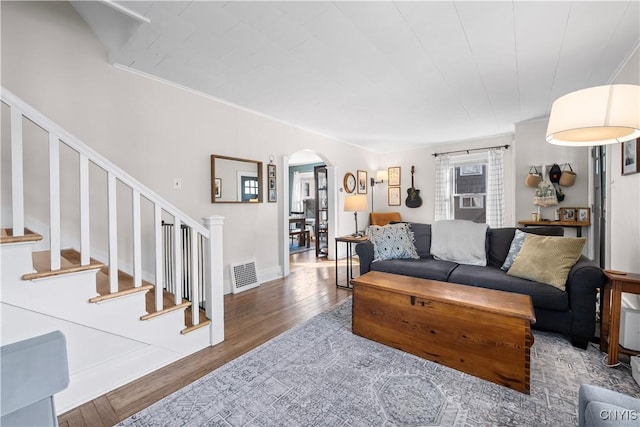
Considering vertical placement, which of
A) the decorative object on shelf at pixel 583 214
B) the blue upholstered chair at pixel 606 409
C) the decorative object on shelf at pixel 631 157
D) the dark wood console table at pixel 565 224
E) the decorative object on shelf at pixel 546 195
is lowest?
the blue upholstered chair at pixel 606 409

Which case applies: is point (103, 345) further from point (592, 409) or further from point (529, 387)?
point (529, 387)

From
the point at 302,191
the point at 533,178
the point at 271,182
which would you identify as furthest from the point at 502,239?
the point at 302,191

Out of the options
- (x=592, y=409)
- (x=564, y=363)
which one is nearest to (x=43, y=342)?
(x=592, y=409)

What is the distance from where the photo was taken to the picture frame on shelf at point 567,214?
3.93 metres

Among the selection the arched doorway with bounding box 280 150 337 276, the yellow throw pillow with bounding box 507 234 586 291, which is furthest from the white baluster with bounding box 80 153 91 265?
the yellow throw pillow with bounding box 507 234 586 291

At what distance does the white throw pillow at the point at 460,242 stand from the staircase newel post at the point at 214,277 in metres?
2.38

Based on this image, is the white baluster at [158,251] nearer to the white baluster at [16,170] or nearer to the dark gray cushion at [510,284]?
the white baluster at [16,170]

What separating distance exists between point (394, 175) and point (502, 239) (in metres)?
3.51

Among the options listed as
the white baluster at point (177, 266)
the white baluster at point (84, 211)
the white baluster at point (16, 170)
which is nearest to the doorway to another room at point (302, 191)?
the white baluster at point (177, 266)

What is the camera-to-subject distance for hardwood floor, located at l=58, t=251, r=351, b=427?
4.82 feet

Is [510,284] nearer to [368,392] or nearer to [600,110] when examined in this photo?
[600,110]

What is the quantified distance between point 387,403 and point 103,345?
66.1 inches

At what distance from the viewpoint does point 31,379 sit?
82cm

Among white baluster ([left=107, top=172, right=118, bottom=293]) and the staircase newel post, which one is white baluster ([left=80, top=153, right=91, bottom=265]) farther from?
the staircase newel post
